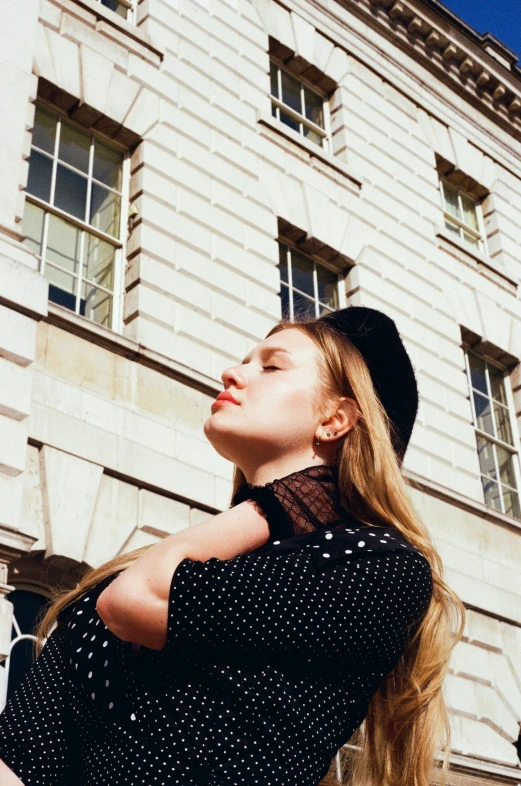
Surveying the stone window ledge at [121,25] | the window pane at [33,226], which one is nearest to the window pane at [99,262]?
the window pane at [33,226]

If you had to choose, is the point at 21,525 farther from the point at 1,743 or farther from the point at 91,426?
the point at 1,743

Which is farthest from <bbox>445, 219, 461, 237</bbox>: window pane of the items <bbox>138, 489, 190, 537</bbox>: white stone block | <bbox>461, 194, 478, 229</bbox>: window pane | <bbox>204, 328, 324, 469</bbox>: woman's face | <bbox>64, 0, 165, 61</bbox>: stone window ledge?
<bbox>204, 328, 324, 469</bbox>: woman's face

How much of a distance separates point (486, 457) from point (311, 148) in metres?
5.14

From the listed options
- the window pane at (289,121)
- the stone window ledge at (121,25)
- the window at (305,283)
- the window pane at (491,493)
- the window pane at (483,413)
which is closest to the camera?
the stone window ledge at (121,25)

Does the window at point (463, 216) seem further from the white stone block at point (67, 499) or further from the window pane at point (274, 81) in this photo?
the white stone block at point (67, 499)

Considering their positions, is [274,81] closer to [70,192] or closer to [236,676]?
[70,192]

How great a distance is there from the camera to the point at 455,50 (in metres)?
16.5

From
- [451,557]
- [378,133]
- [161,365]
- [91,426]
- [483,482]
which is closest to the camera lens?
[91,426]

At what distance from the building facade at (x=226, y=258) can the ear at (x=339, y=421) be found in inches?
116

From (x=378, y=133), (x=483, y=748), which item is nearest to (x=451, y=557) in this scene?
(x=483, y=748)

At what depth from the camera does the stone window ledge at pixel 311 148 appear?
40.6ft

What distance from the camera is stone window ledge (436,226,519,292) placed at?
14483 millimetres

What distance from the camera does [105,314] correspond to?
9.63 metres

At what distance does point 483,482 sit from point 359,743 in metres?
11.2
